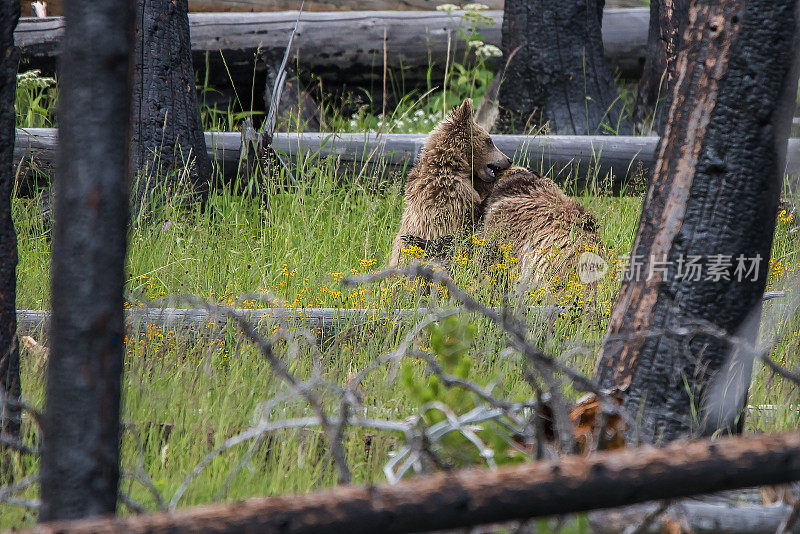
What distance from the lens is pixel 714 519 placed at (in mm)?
1866

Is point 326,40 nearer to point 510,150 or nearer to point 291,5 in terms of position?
point 291,5

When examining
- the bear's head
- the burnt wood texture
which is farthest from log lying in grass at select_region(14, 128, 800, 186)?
the burnt wood texture

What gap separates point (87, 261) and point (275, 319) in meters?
2.24

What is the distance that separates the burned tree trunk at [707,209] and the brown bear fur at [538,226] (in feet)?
4.52

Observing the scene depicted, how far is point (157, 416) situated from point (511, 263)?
213cm

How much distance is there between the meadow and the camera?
236cm

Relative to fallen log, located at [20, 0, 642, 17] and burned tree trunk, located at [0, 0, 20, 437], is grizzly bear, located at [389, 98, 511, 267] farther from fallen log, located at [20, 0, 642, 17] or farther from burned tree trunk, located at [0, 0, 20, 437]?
fallen log, located at [20, 0, 642, 17]

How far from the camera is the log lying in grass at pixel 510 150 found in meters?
6.07

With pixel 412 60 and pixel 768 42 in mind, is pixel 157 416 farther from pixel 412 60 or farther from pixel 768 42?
pixel 412 60

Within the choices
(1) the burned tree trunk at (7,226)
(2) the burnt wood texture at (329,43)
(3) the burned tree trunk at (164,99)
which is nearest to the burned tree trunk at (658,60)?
(2) the burnt wood texture at (329,43)

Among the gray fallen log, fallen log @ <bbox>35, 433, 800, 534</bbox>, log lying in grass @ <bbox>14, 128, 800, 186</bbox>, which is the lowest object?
the gray fallen log

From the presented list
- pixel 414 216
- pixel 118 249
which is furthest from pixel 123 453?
pixel 414 216

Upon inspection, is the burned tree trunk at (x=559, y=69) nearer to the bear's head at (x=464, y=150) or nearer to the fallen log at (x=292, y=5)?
the fallen log at (x=292, y=5)

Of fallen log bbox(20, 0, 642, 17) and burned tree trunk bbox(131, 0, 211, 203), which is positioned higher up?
fallen log bbox(20, 0, 642, 17)
